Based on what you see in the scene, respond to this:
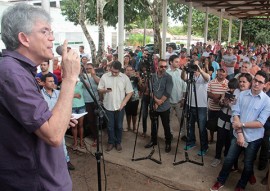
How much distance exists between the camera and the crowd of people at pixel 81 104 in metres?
1.12

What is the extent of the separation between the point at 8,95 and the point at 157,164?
3833 millimetres

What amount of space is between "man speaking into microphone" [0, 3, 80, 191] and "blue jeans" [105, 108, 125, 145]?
380 centimetres

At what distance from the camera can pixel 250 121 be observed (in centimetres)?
346

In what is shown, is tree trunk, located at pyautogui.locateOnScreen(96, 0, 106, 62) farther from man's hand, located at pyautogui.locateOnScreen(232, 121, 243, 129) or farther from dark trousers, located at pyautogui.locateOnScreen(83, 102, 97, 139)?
man's hand, located at pyautogui.locateOnScreen(232, 121, 243, 129)

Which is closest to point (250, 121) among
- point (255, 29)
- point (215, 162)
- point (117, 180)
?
point (215, 162)

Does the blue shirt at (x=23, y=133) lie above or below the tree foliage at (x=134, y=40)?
below

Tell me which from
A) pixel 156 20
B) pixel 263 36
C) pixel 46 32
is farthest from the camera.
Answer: pixel 263 36

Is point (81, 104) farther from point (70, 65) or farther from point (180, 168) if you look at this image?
point (70, 65)

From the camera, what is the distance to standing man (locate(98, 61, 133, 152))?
4996mm

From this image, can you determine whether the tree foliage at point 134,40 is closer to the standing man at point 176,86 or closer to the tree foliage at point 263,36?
the tree foliage at point 263,36

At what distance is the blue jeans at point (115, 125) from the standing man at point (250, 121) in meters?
2.25

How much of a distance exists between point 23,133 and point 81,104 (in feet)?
12.5

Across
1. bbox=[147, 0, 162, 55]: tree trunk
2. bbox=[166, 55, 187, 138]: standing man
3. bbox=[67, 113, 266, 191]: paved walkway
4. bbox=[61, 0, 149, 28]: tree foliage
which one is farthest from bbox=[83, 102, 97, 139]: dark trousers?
bbox=[61, 0, 149, 28]: tree foliage

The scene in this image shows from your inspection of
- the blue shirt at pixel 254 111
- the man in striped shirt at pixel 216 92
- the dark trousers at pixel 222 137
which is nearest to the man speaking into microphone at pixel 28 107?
the blue shirt at pixel 254 111
